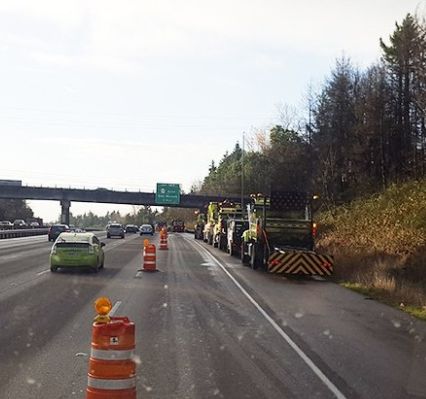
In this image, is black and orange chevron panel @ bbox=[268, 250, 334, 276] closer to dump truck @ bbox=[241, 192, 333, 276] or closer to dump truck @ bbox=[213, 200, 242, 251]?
dump truck @ bbox=[241, 192, 333, 276]

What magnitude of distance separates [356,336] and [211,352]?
309 centimetres

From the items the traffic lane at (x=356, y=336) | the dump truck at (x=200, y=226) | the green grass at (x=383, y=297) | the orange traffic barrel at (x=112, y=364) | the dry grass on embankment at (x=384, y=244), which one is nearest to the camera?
the orange traffic barrel at (x=112, y=364)

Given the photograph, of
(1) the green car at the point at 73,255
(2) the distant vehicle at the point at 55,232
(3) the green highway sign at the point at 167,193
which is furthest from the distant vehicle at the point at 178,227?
(1) the green car at the point at 73,255

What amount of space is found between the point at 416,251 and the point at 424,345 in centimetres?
1552

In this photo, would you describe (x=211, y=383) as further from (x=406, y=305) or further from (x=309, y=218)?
(x=309, y=218)

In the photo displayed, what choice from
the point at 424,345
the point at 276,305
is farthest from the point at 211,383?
the point at 276,305

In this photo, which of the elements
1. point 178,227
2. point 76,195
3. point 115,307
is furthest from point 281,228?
point 76,195

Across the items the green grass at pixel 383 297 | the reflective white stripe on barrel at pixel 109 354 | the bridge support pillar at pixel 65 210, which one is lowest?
the green grass at pixel 383 297

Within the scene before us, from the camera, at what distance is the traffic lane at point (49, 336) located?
7.47 m

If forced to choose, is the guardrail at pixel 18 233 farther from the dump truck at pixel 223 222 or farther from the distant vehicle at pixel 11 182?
the dump truck at pixel 223 222

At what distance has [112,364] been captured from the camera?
5629 millimetres

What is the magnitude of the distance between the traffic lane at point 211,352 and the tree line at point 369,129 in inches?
1235

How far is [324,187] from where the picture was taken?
5678 cm

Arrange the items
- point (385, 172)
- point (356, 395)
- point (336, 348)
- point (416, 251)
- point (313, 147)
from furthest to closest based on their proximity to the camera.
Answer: point (313, 147)
point (385, 172)
point (416, 251)
point (336, 348)
point (356, 395)
